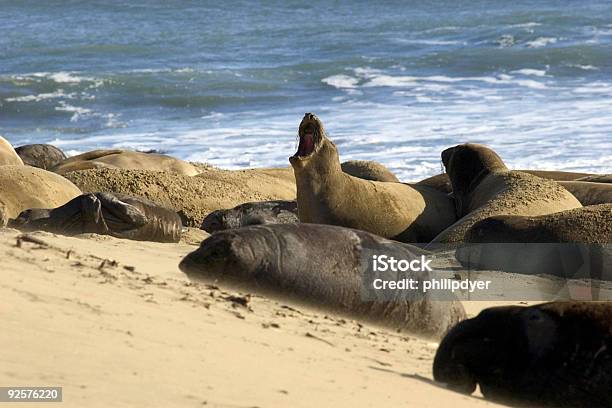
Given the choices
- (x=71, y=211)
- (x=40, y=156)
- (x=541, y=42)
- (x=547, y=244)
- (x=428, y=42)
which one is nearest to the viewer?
(x=547, y=244)

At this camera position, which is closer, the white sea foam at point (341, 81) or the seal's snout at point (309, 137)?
the seal's snout at point (309, 137)

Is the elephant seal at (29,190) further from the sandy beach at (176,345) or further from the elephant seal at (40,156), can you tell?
the elephant seal at (40,156)

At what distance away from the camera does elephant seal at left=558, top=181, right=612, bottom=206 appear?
9.78 meters

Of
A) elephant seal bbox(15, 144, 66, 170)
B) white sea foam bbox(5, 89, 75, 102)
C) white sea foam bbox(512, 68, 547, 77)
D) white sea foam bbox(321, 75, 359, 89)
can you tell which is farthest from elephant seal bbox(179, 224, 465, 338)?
white sea foam bbox(512, 68, 547, 77)

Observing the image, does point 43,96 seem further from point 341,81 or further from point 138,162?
point 138,162

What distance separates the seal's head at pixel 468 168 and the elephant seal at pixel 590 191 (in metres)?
0.69

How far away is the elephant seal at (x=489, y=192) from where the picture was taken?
9133mm

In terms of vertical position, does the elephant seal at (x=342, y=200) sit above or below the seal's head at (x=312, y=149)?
below

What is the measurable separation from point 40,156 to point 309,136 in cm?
554

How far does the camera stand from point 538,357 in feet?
15.5

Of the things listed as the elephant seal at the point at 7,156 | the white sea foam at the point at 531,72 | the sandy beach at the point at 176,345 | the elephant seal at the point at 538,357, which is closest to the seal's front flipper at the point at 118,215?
the sandy beach at the point at 176,345

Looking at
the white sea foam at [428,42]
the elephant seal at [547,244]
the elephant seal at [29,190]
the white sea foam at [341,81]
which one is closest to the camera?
the elephant seal at [547,244]

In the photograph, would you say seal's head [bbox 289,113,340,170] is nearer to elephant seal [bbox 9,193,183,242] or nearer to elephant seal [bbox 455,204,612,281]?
elephant seal [bbox 9,193,183,242]

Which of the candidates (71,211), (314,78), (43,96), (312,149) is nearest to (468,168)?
(312,149)
